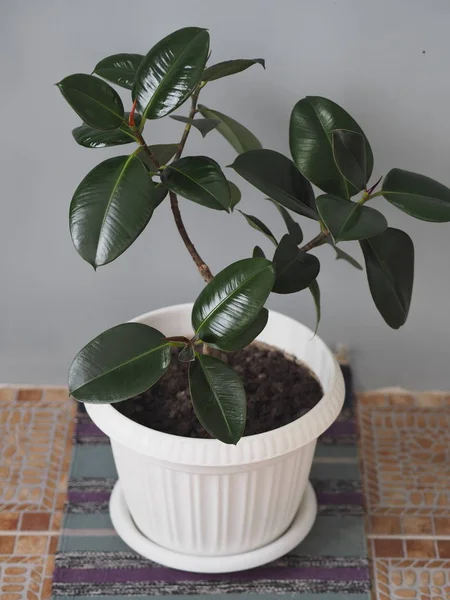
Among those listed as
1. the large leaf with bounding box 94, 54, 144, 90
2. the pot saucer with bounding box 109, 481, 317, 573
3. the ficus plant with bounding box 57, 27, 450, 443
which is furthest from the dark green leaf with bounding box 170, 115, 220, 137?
the pot saucer with bounding box 109, 481, 317, 573

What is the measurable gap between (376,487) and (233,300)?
708 millimetres

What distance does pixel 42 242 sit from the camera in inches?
65.0

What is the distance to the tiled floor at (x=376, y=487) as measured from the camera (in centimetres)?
143

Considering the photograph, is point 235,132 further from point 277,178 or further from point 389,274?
point 389,274

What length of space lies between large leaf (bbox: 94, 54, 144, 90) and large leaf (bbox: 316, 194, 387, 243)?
12.9 inches

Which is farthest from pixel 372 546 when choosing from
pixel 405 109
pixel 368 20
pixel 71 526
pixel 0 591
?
pixel 368 20

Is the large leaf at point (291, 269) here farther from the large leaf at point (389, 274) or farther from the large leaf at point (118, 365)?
the large leaf at point (118, 365)

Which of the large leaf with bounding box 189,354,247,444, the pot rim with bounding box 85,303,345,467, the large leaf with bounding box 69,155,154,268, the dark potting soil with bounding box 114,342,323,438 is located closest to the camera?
the large leaf with bounding box 69,155,154,268

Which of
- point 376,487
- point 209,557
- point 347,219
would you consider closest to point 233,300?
point 347,219

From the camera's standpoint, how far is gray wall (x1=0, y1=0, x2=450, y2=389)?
1.41m

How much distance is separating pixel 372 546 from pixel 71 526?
54cm

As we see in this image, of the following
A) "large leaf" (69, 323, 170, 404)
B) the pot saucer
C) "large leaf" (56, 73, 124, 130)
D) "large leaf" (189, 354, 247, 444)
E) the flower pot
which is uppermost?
"large leaf" (56, 73, 124, 130)

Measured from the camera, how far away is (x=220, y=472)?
1233mm

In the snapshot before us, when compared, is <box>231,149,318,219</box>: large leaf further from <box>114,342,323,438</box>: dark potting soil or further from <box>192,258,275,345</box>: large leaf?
<box>114,342,323,438</box>: dark potting soil
